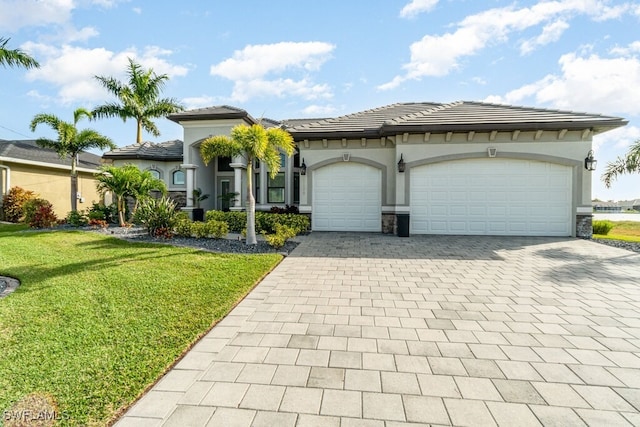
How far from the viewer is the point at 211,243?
885cm

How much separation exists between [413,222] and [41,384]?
10.3 metres

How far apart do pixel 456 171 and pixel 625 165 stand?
6.68 metres

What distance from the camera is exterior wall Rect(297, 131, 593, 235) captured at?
10.1 metres

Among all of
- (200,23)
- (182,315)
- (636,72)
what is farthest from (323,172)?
(636,72)

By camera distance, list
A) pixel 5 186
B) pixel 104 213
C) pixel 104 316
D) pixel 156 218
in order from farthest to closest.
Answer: pixel 5 186 < pixel 104 213 < pixel 156 218 < pixel 104 316

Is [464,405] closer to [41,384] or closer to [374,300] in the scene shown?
[374,300]

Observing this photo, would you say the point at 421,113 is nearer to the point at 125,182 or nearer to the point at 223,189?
the point at 125,182

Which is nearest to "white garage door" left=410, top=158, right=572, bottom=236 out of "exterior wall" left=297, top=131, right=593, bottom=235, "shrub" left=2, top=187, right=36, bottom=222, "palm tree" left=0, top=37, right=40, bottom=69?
"exterior wall" left=297, top=131, right=593, bottom=235

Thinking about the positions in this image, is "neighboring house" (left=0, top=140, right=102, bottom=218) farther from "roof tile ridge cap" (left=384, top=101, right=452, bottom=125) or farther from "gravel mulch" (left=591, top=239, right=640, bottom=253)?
"gravel mulch" (left=591, top=239, right=640, bottom=253)

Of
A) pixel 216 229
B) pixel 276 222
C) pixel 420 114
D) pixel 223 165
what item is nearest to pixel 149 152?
pixel 223 165

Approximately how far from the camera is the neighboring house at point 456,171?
10.1 metres

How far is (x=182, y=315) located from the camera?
3854 mm

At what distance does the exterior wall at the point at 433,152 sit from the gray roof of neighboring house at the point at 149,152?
358 inches

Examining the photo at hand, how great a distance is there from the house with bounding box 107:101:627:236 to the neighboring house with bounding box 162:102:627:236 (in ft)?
0.11
